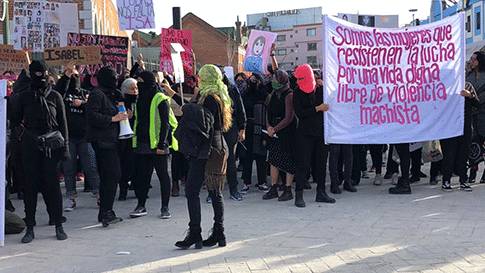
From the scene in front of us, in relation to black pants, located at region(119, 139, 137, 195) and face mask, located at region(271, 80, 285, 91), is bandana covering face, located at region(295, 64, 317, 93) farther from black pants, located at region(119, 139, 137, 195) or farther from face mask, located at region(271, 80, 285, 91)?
black pants, located at region(119, 139, 137, 195)

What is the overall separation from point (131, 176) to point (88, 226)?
2.39 meters

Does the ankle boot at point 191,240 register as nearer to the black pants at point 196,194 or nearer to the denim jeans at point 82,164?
the black pants at point 196,194

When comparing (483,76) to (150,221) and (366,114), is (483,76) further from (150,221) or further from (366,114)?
(150,221)

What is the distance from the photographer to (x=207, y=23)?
70438mm

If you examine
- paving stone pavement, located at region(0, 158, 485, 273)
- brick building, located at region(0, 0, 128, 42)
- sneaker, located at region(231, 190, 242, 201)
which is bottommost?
paving stone pavement, located at region(0, 158, 485, 273)

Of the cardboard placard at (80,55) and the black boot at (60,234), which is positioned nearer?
the black boot at (60,234)

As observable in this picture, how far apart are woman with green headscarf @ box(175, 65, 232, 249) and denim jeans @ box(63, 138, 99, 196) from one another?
276 cm

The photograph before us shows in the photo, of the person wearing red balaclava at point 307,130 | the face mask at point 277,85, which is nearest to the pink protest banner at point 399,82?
the person wearing red balaclava at point 307,130

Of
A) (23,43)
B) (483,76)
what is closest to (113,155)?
(483,76)

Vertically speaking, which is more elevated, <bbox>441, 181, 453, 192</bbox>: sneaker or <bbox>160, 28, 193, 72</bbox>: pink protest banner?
<bbox>160, 28, 193, 72</bbox>: pink protest banner

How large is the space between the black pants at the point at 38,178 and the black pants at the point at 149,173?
1388 mm

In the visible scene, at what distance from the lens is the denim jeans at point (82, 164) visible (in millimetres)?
8375

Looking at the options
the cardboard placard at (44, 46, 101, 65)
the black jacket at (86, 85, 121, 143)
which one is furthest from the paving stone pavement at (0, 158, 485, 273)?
the cardboard placard at (44, 46, 101, 65)

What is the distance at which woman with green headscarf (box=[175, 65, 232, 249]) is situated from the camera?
612 cm
